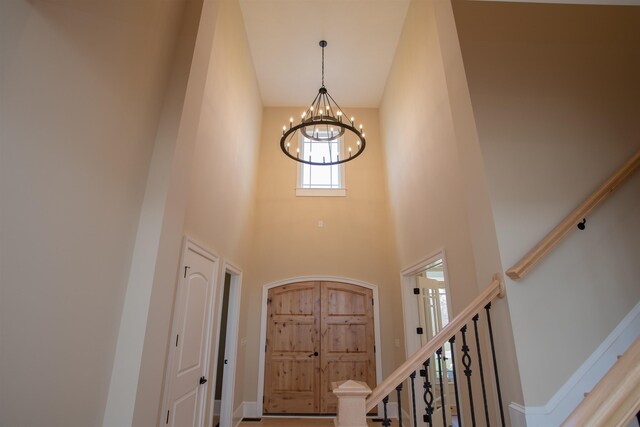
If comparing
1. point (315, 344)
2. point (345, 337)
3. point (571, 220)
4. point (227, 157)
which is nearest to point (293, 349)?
point (315, 344)

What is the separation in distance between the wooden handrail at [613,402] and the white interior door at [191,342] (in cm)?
262

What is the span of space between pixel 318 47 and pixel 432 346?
4.96m

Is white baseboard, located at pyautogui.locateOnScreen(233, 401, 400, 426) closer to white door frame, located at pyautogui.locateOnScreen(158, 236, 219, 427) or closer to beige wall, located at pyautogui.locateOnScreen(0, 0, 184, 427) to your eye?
white door frame, located at pyautogui.locateOnScreen(158, 236, 219, 427)

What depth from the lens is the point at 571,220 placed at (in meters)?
1.94

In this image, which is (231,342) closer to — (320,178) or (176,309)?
(176,309)

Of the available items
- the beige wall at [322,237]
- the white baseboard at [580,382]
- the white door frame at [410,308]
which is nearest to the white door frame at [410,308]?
the white door frame at [410,308]

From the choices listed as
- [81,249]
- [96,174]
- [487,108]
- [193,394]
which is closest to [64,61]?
[96,174]

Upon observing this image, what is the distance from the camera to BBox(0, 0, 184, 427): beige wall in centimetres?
118

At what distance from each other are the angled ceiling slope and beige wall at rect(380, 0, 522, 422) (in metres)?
0.34

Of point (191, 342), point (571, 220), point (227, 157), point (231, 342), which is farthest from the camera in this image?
point (231, 342)

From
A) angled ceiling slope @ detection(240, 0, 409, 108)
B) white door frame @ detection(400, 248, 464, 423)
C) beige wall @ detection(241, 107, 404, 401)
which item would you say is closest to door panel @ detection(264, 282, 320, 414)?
beige wall @ detection(241, 107, 404, 401)

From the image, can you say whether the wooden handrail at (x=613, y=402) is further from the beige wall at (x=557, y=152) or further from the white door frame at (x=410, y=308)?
the white door frame at (x=410, y=308)

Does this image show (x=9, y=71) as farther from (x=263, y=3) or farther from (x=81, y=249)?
(x=263, y=3)

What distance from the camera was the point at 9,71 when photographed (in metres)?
1.15
